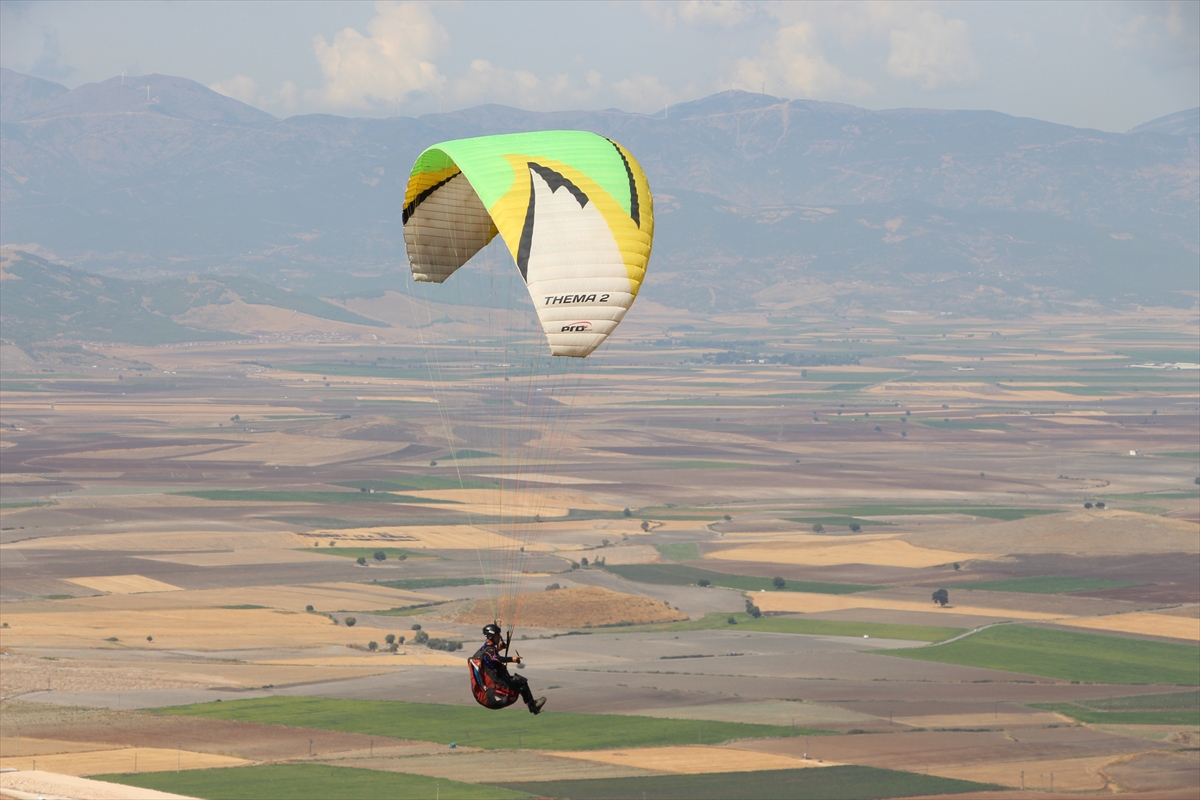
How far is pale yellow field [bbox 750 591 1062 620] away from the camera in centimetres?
10506

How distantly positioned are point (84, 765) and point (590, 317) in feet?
130

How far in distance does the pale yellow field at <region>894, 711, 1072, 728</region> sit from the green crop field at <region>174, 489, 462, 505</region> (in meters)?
83.2

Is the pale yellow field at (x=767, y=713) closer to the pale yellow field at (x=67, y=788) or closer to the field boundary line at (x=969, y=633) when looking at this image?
the field boundary line at (x=969, y=633)

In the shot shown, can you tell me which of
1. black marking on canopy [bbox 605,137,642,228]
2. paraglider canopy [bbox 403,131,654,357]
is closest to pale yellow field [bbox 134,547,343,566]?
paraglider canopy [bbox 403,131,654,357]

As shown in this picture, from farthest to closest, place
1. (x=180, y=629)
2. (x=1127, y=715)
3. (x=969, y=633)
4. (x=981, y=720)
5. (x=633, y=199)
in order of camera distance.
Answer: (x=969, y=633) → (x=180, y=629) → (x=1127, y=715) → (x=981, y=720) → (x=633, y=199)

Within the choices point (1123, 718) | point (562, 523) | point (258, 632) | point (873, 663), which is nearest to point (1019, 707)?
point (1123, 718)

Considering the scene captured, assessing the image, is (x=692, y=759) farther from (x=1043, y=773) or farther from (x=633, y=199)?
(x=633, y=199)

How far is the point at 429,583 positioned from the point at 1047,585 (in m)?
42.4

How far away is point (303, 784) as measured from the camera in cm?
6100

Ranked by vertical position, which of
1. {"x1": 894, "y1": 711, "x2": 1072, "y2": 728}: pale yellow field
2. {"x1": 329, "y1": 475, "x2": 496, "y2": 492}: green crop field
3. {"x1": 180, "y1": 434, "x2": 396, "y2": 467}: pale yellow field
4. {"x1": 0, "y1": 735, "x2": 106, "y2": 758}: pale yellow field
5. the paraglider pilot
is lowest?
the paraglider pilot

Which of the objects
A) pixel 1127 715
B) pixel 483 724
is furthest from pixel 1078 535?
pixel 483 724

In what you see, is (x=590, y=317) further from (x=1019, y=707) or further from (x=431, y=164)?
(x=1019, y=707)

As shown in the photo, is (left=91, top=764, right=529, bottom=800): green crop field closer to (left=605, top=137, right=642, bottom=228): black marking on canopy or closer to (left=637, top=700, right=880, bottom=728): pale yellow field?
(left=637, top=700, right=880, bottom=728): pale yellow field

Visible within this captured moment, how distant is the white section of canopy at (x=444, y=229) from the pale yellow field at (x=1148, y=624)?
2825 inches
